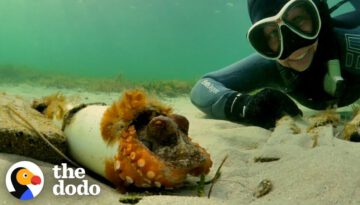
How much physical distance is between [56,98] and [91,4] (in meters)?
67.9

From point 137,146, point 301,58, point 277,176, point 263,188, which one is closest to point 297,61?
point 301,58

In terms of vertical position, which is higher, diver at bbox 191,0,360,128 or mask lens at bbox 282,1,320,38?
mask lens at bbox 282,1,320,38

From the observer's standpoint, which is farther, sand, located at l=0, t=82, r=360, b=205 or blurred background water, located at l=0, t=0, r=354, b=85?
blurred background water, located at l=0, t=0, r=354, b=85

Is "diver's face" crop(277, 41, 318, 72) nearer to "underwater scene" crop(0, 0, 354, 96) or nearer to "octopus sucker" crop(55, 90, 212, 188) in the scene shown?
"octopus sucker" crop(55, 90, 212, 188)

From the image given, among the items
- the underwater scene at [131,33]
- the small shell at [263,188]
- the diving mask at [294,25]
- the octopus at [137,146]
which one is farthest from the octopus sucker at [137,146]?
the underwater scene at [131,33]

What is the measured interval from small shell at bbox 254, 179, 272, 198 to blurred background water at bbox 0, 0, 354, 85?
5829 centimetres

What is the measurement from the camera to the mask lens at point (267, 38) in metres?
4.43

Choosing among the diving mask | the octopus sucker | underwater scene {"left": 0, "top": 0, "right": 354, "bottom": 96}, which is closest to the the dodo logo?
the octopus sucker

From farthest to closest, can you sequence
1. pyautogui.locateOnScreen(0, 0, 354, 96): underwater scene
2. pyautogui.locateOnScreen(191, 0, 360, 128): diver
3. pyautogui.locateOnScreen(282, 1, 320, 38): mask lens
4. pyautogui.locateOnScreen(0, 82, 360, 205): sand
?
pyautogui.locateOnScreen(0, 0, 354, 96): underwater scene < pyautogui.locateOnScreen(282, 1, 320, 38): mask lens < pyautogui.locateOnScreen(191, 0, 360, 128): diver < pyautogui.locateOnScreen(0, 82, 360, 205): sand

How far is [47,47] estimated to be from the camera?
534ft

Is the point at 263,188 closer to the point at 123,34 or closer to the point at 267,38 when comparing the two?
the point at 267,38

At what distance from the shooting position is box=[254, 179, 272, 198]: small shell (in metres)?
2.05

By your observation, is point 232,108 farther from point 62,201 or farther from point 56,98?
point 62,201

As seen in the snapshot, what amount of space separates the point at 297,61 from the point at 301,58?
72mm
